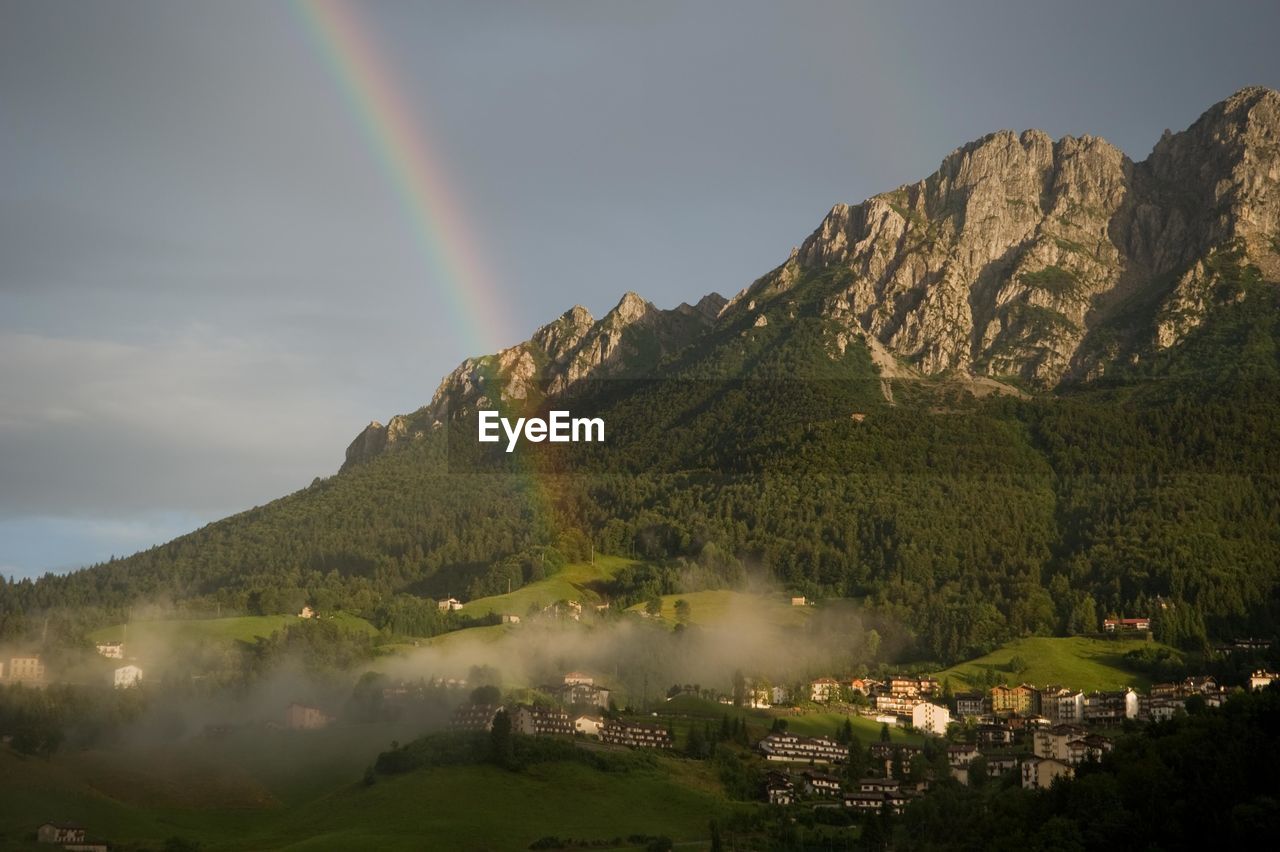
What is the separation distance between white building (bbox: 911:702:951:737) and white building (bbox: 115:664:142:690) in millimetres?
84511

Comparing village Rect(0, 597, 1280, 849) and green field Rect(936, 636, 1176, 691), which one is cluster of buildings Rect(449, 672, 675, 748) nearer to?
village Rect(0, 597, 1280, 849)

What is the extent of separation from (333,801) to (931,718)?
212 ft

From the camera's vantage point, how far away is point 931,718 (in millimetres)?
163375

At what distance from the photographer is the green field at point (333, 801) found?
379 ft

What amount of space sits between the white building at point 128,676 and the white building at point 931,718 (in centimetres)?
8451

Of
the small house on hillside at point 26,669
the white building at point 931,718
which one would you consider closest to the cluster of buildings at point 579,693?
the white building at point 931,718

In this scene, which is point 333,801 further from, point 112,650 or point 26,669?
point 112,650

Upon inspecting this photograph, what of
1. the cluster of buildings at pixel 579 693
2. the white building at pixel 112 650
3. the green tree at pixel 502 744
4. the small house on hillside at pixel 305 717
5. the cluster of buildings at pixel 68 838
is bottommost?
the cluster of buildings at pixel 68 838

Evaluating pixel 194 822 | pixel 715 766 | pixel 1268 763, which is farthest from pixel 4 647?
pixel 1268 763

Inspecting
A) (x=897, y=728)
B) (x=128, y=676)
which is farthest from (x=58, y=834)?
(x=897, y=728)

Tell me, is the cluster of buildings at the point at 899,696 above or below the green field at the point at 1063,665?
below

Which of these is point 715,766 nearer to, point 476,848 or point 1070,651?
point 476,848

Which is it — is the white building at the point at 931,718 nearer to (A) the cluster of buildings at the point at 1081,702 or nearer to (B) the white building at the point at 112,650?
(A) the cluster of buildings at the point at 1081,702

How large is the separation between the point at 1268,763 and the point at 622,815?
48.5 meters
